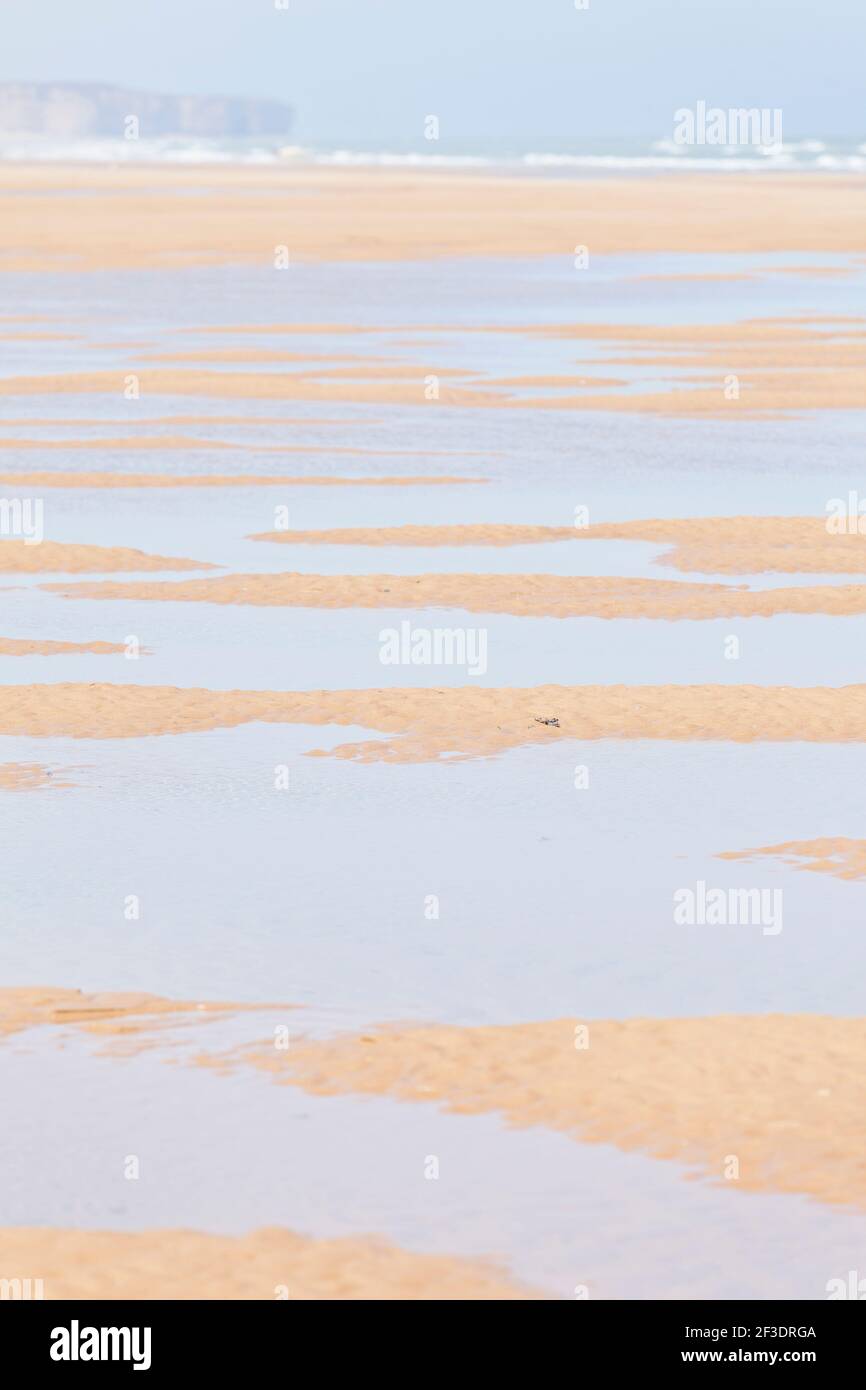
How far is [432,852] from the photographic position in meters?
11.3

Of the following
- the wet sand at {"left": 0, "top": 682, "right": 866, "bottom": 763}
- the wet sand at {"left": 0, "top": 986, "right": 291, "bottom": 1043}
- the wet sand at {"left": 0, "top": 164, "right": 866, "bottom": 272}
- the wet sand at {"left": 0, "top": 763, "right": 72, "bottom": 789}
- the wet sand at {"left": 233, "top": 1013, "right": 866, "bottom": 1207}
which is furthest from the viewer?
the wet sand at {"left": 0, "top": 164, "right": 866, "bottom": 272}

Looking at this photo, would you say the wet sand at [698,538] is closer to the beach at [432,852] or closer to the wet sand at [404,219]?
the beach at [432,852]

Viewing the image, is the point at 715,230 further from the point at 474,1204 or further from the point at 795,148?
the point at 795,148

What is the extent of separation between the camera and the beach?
741cm

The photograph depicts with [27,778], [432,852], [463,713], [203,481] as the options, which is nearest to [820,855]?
[432,852]

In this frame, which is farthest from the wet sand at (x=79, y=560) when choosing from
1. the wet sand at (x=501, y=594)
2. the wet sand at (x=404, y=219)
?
the wet sand at (x=404, y=219)

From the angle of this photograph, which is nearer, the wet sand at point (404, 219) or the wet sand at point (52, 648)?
the wet sand at point (52, 648)

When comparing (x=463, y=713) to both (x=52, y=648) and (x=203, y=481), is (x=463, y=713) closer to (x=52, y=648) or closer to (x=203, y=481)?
(x=52, y=648)

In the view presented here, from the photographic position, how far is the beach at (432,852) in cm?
741

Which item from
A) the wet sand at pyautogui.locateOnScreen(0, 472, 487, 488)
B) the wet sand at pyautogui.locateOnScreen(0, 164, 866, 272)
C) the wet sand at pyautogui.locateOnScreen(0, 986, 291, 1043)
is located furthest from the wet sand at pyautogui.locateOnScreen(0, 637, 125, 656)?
the wet sand at pyautogui.locateOnScreen(0, 164, 866, 272)

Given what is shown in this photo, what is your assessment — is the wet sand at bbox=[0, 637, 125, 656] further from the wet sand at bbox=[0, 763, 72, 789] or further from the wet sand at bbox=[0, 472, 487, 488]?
the wet sand at bbox=[0, 472, 487, 488]

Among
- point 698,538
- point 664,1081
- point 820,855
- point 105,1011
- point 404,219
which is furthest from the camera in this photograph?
point 404,219

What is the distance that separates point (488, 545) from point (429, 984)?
36.3ft

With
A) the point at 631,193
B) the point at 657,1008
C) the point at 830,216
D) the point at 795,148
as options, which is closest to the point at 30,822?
the point at 657,1008
